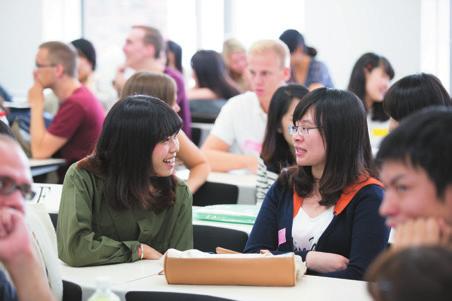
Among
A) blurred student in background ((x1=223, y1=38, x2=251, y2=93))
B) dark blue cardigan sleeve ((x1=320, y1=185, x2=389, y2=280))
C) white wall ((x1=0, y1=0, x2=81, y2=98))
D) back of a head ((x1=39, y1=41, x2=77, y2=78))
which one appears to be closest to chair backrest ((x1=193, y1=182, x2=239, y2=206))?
dark blue cardigan sleeve ((x1=320, y1=185, x2=389, y2=280))

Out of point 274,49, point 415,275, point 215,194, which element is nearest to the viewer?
point 415,275

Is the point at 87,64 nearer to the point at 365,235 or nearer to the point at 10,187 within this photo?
the point at 365,235

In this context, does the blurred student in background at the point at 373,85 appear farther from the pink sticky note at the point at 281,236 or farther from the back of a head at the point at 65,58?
the pink sticky note at the point at 281,236

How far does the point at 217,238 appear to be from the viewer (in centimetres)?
353

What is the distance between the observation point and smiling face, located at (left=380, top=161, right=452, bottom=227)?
1626mm

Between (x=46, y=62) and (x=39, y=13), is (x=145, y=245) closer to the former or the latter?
(x=46, y=62)

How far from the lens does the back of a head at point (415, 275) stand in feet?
3.72

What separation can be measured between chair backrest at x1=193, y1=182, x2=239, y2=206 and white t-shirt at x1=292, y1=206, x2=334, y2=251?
4.71ft

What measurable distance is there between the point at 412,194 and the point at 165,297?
45.9 inches

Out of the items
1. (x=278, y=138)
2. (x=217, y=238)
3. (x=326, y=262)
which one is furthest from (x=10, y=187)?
(x=278, y=138)

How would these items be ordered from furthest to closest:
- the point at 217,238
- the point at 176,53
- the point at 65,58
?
the point at 176,53, the point at 65,58, the point at 217,238

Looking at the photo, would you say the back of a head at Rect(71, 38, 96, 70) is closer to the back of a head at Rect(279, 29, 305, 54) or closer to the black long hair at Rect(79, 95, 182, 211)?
the back of a head at Rect(279, 29, 305, 54)

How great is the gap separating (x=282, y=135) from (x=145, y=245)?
1.19m

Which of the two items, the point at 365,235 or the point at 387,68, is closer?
the point at 365,235
